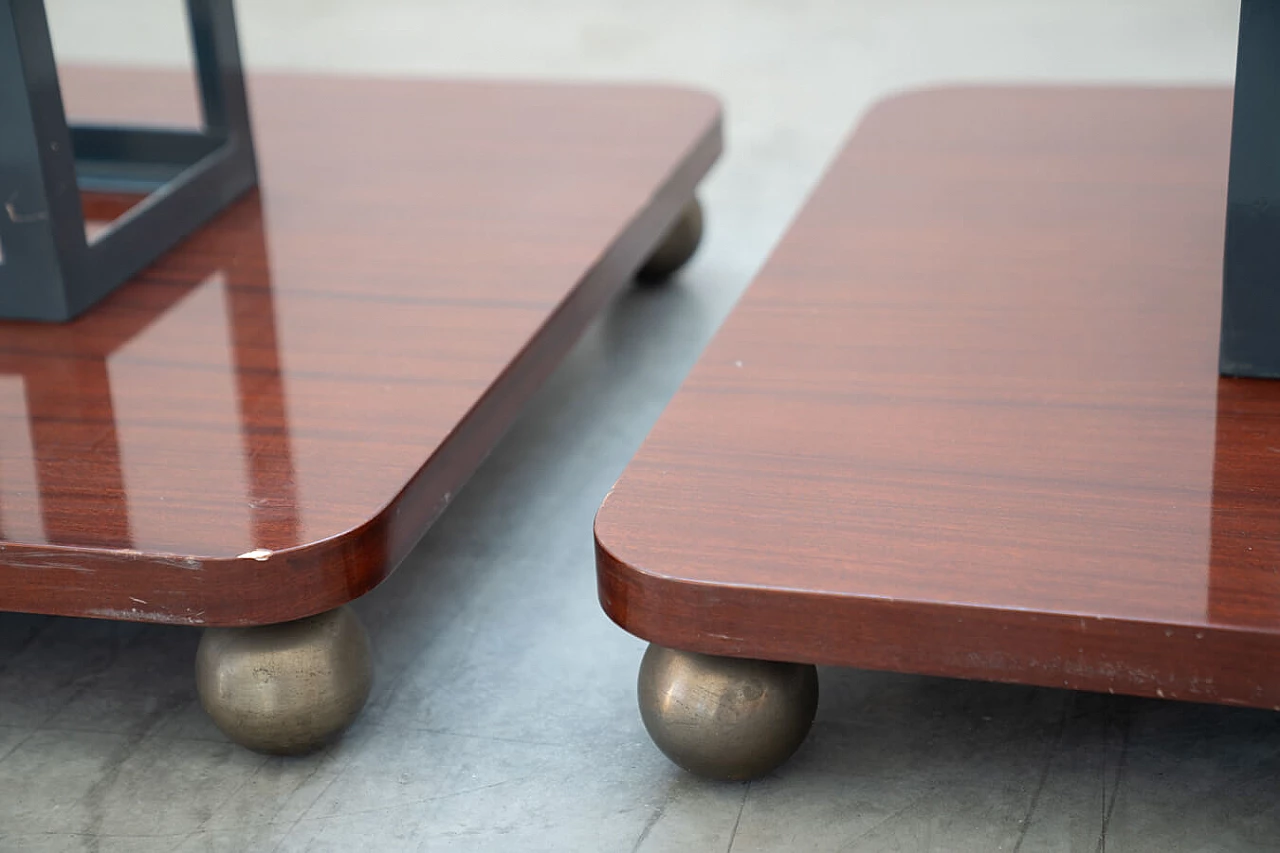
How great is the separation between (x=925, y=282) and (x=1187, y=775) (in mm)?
529

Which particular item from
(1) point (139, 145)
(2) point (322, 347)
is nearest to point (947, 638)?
(2) point (322, 347)

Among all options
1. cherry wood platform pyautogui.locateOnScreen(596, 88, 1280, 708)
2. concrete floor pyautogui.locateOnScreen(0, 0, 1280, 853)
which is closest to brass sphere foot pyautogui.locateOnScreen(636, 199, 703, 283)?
concrete floor pyautogui.locateOnScreen(0, 0, 1280, 853)

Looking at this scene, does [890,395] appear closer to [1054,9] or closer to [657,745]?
[657,745]

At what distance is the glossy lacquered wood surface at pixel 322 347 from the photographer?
1.15 metres

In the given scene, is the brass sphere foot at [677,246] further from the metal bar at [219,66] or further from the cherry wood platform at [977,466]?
the metal bar at [219,66]

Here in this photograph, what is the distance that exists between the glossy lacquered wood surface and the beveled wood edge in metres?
0.24

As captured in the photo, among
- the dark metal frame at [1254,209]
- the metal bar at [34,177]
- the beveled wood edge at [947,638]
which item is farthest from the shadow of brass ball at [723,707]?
the metal bar at [34,177]

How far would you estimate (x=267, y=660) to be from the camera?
3.85ft

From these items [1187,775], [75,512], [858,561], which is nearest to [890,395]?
[858,561]

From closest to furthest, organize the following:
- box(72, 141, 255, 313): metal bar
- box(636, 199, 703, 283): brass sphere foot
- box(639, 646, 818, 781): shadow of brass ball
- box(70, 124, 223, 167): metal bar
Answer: box(639, 646, 818, 781): shadow of brass ball
box(72, 141, 255, 313): metal bar
box(70, 124, 223, 167): metal bar
box(636, 199, 703, 283): brass sphere foot

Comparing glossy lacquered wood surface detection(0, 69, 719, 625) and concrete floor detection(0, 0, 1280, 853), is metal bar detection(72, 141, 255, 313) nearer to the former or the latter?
glossy lacquered wood surface detection(0, 69, 719, 625)

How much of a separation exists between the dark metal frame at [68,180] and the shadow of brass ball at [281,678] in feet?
1.68

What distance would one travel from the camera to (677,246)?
214 centimetres

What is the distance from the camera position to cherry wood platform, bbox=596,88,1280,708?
1.03 metres
